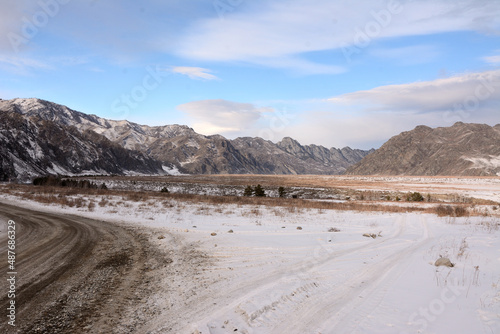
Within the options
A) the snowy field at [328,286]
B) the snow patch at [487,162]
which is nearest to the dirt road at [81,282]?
the snowy field at [328,286]

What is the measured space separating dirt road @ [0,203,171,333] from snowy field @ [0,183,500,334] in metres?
0.60

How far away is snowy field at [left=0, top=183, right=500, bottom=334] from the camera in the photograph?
509cm

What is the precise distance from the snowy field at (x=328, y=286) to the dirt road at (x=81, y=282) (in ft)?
1.97

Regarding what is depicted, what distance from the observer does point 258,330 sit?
4.83 m

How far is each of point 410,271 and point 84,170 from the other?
522ft

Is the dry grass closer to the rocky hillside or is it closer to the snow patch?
the rocky hillside

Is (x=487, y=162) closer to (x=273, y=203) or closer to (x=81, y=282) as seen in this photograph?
(x=273, y=203)

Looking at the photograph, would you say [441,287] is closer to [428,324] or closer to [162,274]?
[428,324]

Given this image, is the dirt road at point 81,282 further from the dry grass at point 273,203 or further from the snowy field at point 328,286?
the dry grass at point 273,203

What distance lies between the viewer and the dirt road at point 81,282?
5000mm

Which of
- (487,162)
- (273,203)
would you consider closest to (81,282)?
(273,203)

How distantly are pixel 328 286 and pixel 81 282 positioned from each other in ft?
19.2

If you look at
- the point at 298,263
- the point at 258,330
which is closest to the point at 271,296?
the point at 258,330

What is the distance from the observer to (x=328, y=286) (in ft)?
22.5
